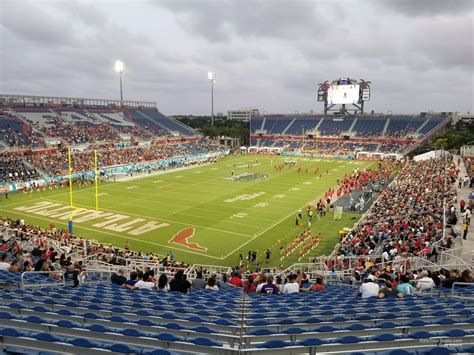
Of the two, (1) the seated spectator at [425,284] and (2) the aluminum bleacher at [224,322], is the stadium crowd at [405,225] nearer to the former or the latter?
Answer: (1) the seated spectator at [425,284]

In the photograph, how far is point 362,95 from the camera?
280ft

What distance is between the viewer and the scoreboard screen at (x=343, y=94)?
279 ft

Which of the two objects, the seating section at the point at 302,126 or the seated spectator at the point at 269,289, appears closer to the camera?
the seated spectator at the point at 269,289

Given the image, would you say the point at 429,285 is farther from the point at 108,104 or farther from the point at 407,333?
the point at 108,104

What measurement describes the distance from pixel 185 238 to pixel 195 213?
6.31 meters

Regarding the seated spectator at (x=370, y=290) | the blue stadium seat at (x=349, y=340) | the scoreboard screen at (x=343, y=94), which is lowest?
the seated spectator at (x=370, y=290)

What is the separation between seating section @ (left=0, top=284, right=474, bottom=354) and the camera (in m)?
5.17

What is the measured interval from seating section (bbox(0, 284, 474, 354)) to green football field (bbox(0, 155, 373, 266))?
43.9 feet

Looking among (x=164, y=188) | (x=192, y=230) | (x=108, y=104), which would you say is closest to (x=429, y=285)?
(x=192, y=230)

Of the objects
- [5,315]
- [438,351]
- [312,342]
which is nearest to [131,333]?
[5,315]

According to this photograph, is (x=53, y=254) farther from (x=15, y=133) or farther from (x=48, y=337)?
(x=15, y=133)

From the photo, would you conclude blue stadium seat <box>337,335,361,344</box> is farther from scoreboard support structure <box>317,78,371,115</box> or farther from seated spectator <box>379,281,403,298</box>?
scoreboard support structure <box>317,78,371,115</box>

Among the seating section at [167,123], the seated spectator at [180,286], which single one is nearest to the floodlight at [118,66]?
the seating section at [167,123]

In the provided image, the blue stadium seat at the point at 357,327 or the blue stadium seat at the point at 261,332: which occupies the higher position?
the blue stadium seat at the point at 261,332
